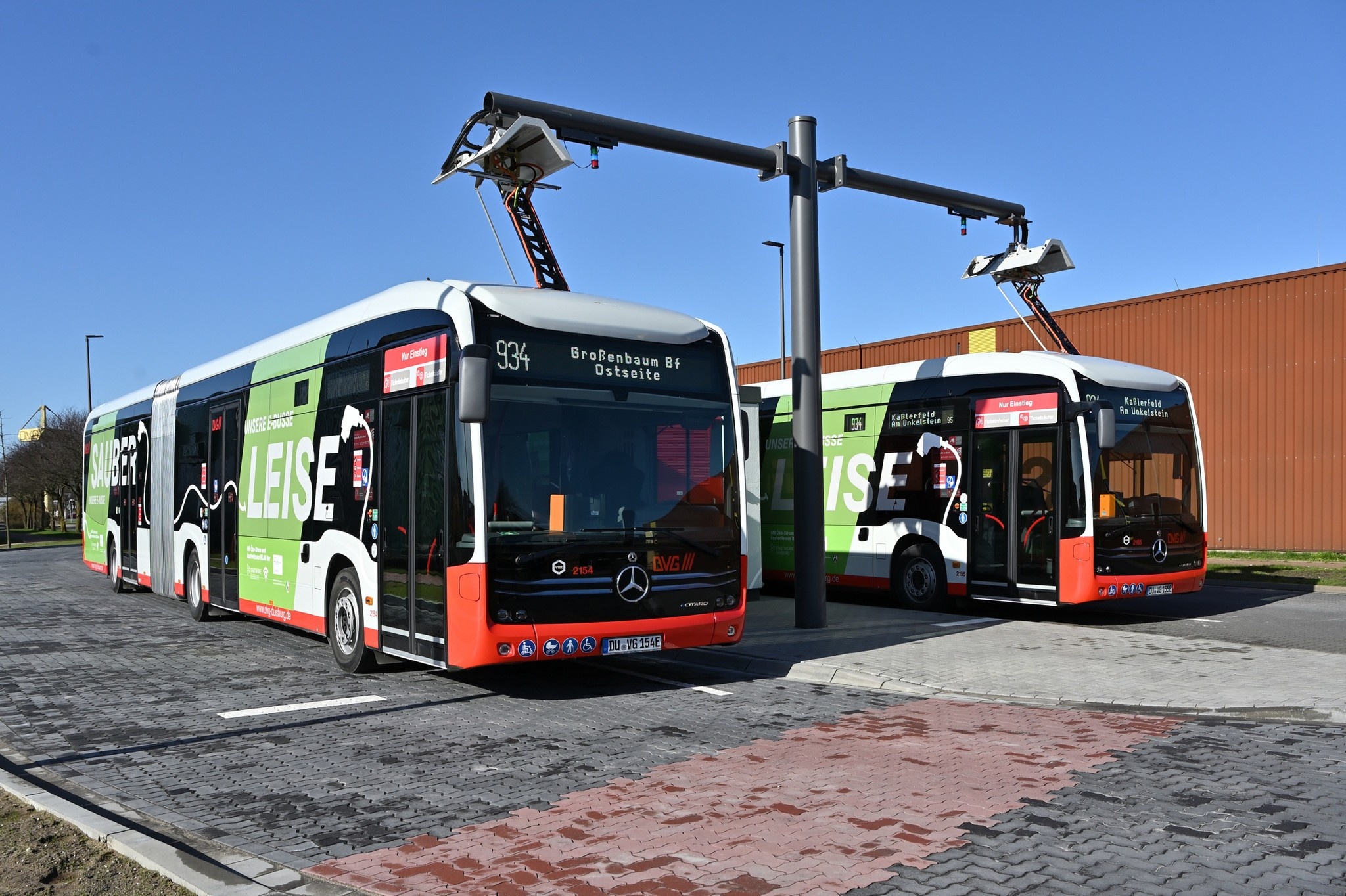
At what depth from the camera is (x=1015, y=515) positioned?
13.9 metres

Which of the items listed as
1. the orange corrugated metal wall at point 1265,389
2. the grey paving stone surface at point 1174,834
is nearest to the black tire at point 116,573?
the grey paving stone surface at point 1174,834

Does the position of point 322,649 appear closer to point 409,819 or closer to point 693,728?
point 693,728

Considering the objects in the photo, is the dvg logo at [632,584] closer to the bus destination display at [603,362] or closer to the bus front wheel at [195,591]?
the bus destination display at [603,362]

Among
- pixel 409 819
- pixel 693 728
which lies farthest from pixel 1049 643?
pixel 409 819

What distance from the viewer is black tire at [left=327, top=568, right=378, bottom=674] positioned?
33.3 feet

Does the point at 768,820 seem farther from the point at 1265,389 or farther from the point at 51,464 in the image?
the point at 51,464

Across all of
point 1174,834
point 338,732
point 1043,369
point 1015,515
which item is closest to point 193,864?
point 338,732

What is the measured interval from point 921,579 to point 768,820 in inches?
403

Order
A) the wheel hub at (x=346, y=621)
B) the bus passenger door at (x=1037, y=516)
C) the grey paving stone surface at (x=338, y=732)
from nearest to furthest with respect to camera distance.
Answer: the grey paving stone surface at (x=338, y=732) → the wheel hub at (x=346, y=621) → the bus passenger door at (x=1037, y=516)

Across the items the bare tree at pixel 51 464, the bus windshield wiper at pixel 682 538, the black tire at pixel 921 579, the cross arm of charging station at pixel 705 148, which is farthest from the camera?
the bare tree at pixel 51 464

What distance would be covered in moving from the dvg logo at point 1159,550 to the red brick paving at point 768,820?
20.0 ft

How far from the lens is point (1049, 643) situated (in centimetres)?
1204

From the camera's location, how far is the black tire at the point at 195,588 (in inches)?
595

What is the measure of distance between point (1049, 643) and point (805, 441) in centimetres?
346
